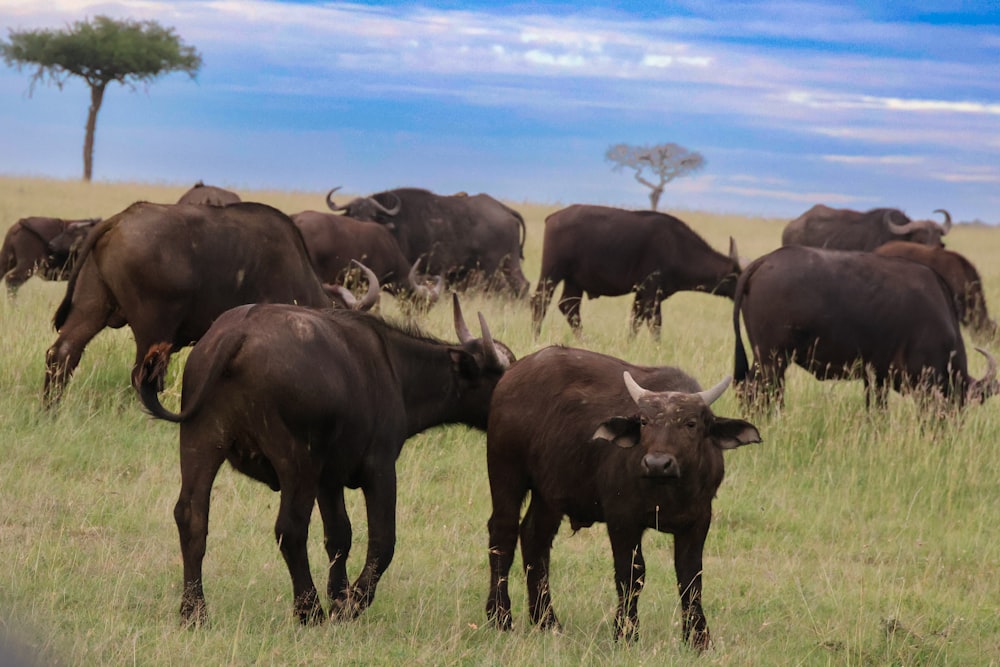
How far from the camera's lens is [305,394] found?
16.2ft

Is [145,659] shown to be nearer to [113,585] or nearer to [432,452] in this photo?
[113,585]

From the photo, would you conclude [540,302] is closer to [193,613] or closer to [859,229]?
[859,229]

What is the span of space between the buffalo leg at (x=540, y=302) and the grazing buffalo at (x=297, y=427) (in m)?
9.28

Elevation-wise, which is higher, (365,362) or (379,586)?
(365,362)

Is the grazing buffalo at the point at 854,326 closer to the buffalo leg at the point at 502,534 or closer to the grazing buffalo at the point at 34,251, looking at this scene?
the buffalo leg at the point at 502,534

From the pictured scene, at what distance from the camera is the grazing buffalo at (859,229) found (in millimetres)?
21609

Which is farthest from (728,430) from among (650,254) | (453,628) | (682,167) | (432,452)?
(682,167)

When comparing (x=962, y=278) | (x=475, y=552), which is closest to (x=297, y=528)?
(x=475, y=552)

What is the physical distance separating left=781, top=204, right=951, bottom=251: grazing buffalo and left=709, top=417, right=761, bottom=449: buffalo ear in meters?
17.6

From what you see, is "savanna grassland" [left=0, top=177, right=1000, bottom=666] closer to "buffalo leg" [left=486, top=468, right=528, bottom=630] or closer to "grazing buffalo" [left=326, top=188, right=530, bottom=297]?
"buffalo leg" [left=486, top=468, right=528, bottom=630]

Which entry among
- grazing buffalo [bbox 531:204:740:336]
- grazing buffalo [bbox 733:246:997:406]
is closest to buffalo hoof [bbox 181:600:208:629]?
grazing buffalo [bbox 733:246:997:406]

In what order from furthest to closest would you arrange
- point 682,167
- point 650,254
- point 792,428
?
point 682,167 → point 650,254 → point 792,428

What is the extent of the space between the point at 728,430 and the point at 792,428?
513cm

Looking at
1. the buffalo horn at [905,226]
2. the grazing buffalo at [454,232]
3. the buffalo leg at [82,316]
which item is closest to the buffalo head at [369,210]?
the grazing buffalo at [454,232]
